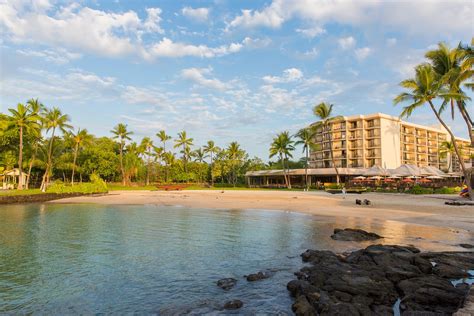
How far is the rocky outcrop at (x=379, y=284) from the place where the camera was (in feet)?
21.1

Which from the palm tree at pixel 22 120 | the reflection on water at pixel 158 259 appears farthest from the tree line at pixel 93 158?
the reflection on water at pixel 158 259

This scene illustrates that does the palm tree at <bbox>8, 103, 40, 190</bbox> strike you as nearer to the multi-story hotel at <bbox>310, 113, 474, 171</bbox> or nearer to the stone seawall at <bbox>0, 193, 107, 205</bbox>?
the stone seawall at <bbox>0, 193, 107, 205</bbox>

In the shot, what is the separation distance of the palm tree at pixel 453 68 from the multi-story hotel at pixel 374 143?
4669cm

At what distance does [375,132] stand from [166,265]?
78241 mm

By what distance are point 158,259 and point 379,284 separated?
7.02 meters

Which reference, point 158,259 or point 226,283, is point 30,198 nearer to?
point 158,259

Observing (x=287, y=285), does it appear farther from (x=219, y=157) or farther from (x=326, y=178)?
(x=219, y=157)

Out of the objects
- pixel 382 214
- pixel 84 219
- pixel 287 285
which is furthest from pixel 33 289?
pixel 382 214

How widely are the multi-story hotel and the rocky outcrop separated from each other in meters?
67.9

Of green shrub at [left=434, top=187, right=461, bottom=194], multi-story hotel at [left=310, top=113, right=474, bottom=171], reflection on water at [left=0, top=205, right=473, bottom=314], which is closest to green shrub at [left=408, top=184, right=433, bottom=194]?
green shrub at [left=434, top=187, right=461, bottom=194]

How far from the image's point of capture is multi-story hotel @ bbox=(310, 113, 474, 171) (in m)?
78.2

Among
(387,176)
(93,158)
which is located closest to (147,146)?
(93,158)

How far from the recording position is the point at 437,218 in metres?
18.8

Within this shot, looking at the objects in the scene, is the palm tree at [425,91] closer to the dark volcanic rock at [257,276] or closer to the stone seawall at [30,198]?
the dark volcanic rock at [257,276]
